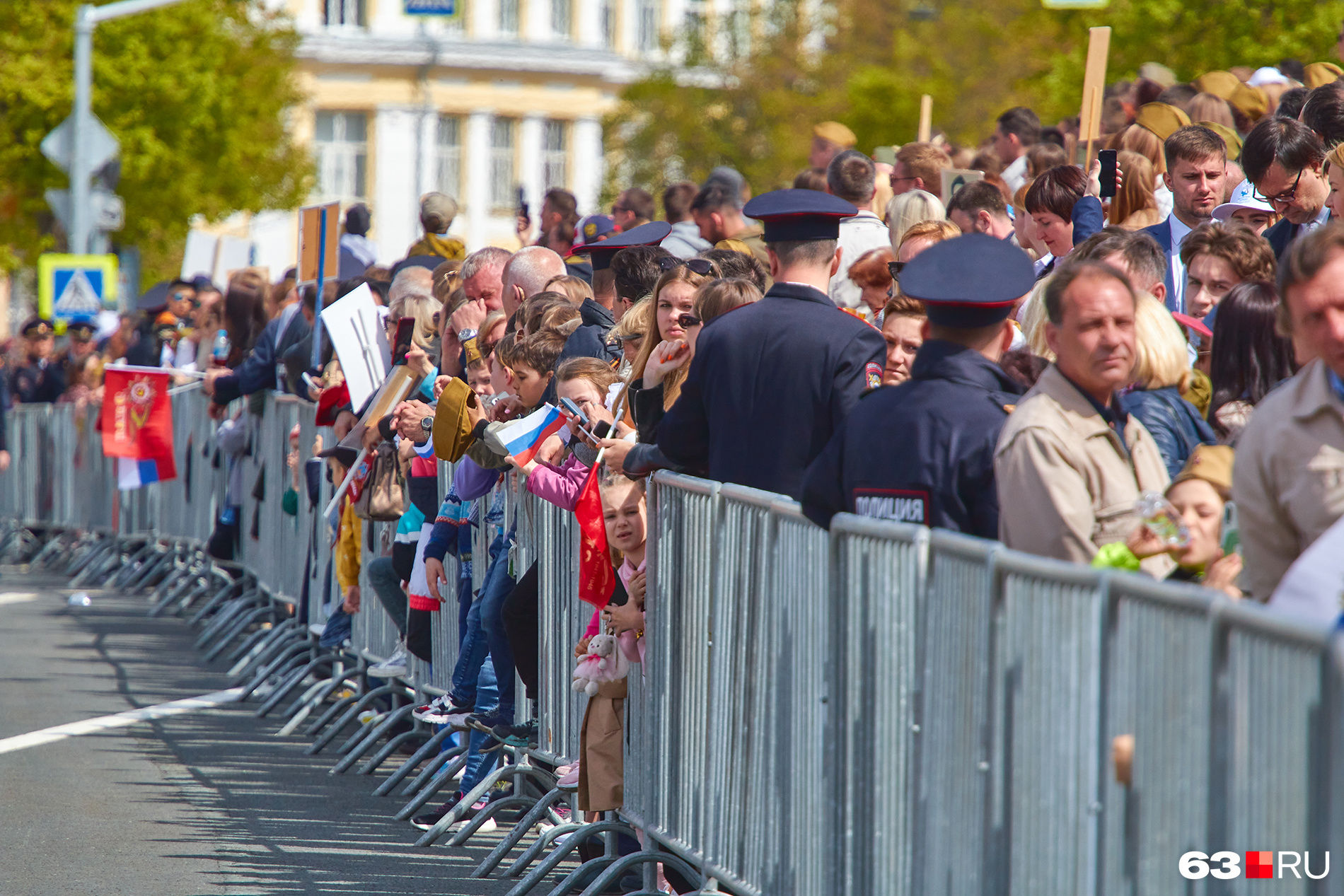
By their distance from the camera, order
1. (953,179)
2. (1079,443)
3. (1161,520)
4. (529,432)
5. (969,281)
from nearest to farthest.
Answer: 1. (1161,520)
2. (1079,443)
3. (969,281)
4. (529,432)
5. (953,179)

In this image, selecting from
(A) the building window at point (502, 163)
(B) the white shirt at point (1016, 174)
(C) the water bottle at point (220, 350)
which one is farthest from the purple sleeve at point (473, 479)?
(A) the building window at point (502, 163)

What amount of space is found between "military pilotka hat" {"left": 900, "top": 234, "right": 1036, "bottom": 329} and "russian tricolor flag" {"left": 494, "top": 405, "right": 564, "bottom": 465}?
260 cm

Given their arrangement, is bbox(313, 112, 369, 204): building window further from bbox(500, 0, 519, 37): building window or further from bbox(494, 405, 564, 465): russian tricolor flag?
bbox(494, 405, 564, 465): russian tricolor flag

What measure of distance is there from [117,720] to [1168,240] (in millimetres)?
6330

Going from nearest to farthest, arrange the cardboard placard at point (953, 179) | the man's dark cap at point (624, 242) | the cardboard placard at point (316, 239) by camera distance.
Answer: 1. the man's dark cap at point (624, 242)
2. the cardboard placard at point (953, 179)
3. the cardboard placard at point (316, 239)

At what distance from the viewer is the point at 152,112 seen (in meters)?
35.8

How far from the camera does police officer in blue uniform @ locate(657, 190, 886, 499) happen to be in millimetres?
6164

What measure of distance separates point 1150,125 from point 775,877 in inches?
235

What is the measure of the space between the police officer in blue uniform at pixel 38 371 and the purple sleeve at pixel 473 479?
14.6 metres

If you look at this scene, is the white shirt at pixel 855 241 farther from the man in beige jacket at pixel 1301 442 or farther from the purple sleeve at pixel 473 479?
the man in beige jacket at pixel 1301 442

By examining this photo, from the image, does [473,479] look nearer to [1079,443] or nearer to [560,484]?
[560,484]

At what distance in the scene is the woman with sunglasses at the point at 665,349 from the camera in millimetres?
6914

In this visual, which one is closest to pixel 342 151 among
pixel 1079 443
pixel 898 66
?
pixel 898 66

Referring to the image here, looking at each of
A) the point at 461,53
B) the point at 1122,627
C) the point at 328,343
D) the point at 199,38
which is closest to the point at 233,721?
the point at 328,343
